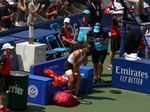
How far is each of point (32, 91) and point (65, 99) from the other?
0.89 m

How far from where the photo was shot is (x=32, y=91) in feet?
38.6

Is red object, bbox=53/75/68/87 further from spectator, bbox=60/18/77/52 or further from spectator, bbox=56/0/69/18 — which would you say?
spectator, bbox=56/0/69/18

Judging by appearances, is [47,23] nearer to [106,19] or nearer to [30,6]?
[30,6]

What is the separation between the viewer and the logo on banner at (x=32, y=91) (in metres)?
11.7

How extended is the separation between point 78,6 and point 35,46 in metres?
8.54

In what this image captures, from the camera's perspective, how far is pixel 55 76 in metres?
12.2

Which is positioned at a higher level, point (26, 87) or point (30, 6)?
point (30, 6)

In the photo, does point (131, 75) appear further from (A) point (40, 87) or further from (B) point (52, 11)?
(B) point (52, 11)

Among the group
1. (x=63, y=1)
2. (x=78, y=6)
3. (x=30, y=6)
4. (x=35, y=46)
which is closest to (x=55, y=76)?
(x=35, y=46)

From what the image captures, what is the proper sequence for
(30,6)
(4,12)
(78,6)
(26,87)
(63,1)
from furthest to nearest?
(78,6)
(63,1)
(30,6)
(4,12)
(26,87)

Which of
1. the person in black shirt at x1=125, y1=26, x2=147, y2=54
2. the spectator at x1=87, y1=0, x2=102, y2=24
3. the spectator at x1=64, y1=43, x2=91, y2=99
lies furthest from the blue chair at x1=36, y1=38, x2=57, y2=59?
the spectator at x1=64, y1=43, x2=91, y2=99

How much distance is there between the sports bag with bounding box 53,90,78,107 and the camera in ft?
37.9

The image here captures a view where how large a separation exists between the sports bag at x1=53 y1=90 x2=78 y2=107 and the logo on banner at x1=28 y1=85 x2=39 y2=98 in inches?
19.2

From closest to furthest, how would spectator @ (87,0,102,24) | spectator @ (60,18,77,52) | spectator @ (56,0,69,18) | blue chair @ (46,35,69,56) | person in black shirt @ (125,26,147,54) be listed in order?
1. spectator @ (60,18,77,52)
2. person in black shirt @ (125,26,147,54)
3. blue chair @ (46,35,69,56)
4. spectator @ (87,0,102,24)
5. spectator @ (56,0,69,18)
